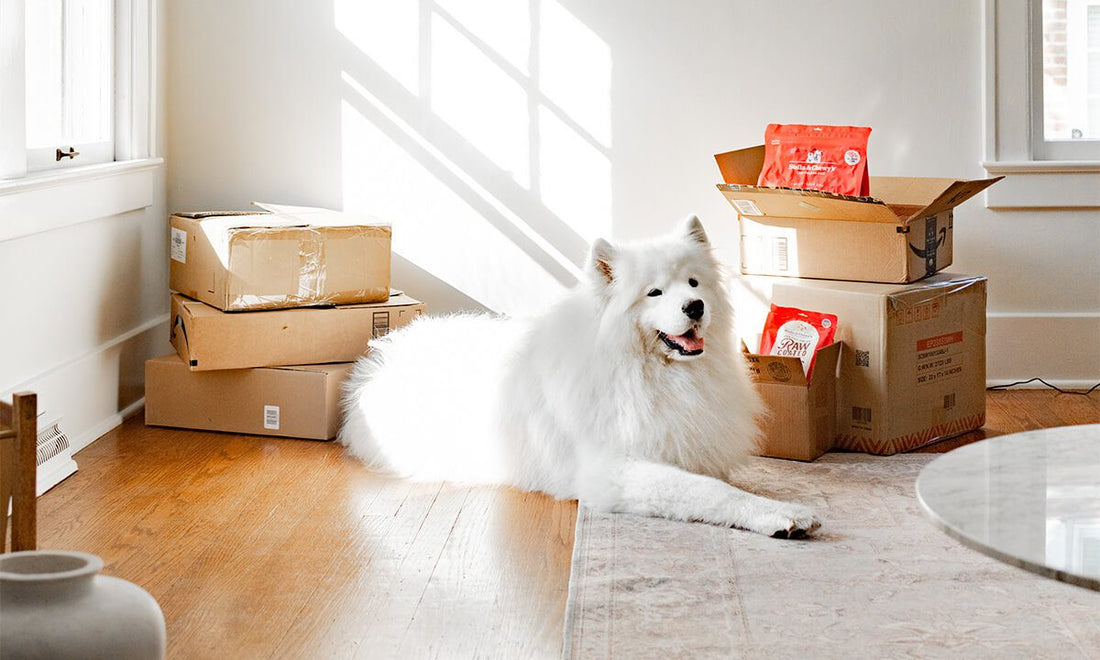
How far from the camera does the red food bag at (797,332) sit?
3.23 m

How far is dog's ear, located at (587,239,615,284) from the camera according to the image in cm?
279

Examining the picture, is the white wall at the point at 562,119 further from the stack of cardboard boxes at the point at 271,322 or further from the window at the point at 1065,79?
the stack of cardboard boxes at the point at 271,322

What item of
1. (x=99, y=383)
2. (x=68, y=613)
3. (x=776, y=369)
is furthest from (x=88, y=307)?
(x=68, y=613)

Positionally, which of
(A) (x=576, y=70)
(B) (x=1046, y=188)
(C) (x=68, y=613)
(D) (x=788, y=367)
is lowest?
(C) (x=68, y=613)

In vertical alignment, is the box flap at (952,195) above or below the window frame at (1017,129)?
below

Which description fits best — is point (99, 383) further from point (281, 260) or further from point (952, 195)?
point (952, 195)

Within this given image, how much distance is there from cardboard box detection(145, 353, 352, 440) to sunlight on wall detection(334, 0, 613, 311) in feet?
2.47

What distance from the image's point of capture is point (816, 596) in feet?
7.11

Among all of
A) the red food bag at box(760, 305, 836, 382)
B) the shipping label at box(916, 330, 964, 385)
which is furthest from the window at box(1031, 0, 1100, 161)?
the red food bag at box(760, 305, 836, 382)

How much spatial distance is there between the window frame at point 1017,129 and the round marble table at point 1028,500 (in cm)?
240

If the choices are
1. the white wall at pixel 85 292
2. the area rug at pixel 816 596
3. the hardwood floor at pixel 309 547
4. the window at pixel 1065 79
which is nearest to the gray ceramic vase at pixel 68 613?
the hardwood floor at pixel 309 547

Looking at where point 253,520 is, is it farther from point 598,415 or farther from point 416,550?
point 598,415

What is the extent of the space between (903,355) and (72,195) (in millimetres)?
2314

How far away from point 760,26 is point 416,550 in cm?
228
